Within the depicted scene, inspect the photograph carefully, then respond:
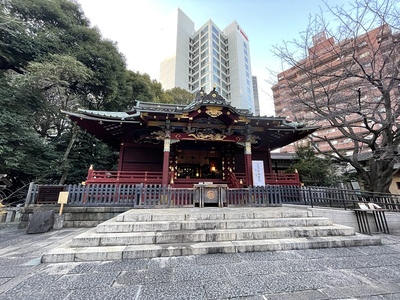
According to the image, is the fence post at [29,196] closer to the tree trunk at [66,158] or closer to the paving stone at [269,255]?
the tree trunk at [66,158]

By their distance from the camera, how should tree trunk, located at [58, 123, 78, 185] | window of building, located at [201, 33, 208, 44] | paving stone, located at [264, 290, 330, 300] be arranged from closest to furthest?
paving stone, located at [264, 290, 330, 300]
tree trunk, located at [58, 123, 78, 185]
window of building, located at [201, 33, 208, 44]

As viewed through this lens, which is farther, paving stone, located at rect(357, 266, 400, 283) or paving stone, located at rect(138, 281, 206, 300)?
paving stone, located at rect(357, 266, 400, 283)

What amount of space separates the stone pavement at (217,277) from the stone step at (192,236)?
0.55 metres

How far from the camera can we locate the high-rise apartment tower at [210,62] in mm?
43906

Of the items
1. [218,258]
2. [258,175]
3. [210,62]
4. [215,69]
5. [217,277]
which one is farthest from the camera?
[215,69]

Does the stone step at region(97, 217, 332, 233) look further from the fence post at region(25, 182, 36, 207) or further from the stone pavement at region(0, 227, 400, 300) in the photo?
the fence post at region(25, 182, 36, 207)

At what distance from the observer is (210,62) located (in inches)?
1766

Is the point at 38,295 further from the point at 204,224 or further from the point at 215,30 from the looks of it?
the point at 215,30

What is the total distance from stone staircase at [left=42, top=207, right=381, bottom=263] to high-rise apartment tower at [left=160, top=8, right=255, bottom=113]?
4093 centimetres

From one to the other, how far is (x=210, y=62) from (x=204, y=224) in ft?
156

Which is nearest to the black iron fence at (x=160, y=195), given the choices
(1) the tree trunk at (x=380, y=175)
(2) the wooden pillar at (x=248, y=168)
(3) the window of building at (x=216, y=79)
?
(1) the tree trunk at (x=380, y=175)

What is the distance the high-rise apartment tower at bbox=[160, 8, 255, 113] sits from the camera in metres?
43.9

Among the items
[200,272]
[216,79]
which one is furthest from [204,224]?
[216,79]

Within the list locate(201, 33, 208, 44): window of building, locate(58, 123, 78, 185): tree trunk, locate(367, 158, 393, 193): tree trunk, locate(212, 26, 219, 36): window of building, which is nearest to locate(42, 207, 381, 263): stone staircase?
locate(367, 158, 393, 193): tree trunk
